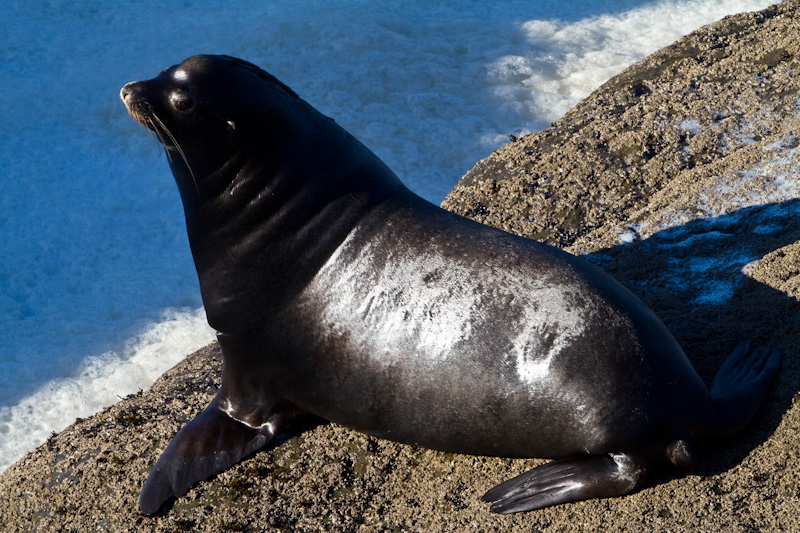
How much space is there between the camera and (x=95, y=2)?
14953 mm

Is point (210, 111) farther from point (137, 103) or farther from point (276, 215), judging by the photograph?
point (276, 215)

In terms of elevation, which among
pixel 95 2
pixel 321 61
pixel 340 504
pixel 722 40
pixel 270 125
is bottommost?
pixel 340 504

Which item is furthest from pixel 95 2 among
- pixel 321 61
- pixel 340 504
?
pixel 340 504

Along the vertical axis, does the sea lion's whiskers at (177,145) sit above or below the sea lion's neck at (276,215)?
above

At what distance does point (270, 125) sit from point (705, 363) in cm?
258

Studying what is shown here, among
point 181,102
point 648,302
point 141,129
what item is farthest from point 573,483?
point 141,129

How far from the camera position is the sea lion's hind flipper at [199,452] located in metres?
3.96

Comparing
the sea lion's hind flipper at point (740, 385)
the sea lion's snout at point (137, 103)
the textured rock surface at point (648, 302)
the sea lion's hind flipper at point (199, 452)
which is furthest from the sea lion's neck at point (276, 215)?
the sea lion's hind flipper at point (740, 385)

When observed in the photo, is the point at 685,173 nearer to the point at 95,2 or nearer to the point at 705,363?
the point at 705,363

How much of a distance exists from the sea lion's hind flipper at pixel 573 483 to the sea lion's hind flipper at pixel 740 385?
45cm

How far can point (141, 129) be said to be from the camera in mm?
11422

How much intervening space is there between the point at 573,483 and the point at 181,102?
103 inches

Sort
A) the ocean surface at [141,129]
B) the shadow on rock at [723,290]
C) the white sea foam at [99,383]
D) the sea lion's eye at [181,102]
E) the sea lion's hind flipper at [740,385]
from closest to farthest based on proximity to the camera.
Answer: the sea lion's hind flipper at [740,385], the shadow on rock at [723,290], the sea lion's eye at [181,102], the white sea foam at [99,383], the ocean surface at [141,129]

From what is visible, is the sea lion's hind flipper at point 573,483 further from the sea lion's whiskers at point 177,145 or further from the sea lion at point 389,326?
the sea lion's whiskers at point 177,145
